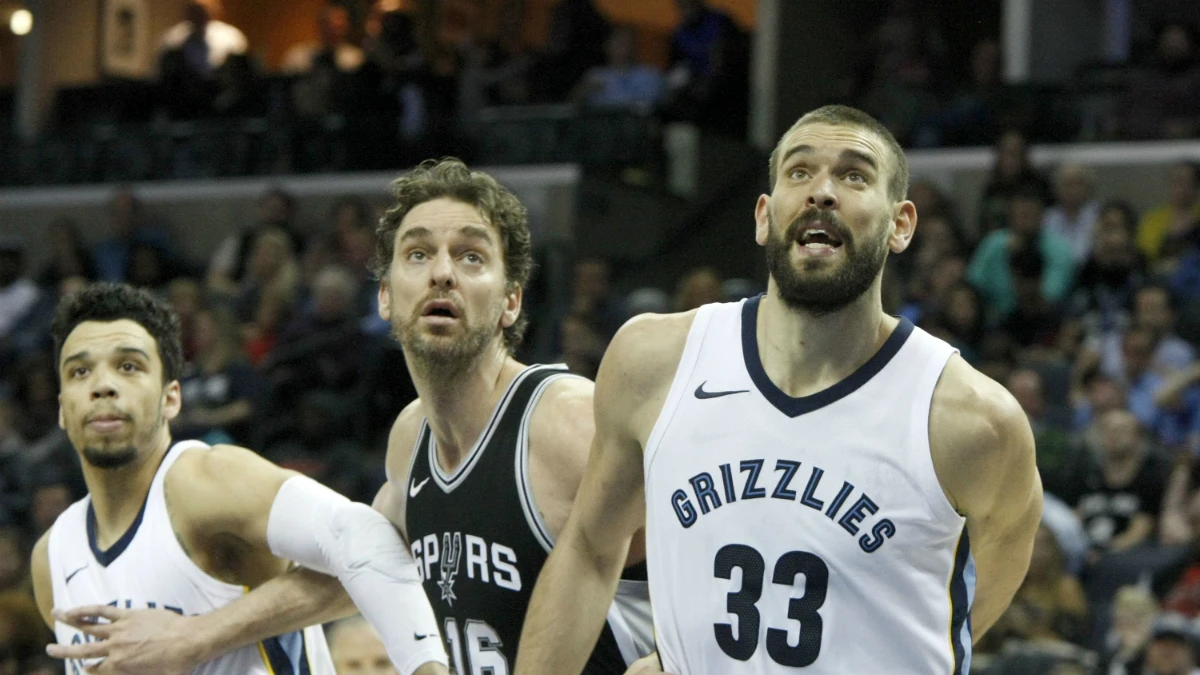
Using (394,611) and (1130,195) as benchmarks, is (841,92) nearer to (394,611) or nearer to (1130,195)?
(1130,195)

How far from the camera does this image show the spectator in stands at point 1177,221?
10602 mm

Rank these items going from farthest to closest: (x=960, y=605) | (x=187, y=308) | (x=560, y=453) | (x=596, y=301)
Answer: (x=187, y=308)
(x=596, y=301)
(x=560, y=453)
(x=960, y=605)

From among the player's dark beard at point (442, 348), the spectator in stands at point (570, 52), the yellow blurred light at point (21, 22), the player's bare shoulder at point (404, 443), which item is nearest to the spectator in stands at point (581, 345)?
the spectator in stands at point (570, 52)

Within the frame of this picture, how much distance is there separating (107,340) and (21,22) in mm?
15713

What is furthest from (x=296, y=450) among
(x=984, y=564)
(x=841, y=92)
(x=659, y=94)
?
(x=984, y=564)

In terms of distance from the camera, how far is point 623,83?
15.1 m

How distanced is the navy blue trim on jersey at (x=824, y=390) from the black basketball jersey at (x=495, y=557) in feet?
2.91

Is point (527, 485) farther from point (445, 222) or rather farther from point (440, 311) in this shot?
point (445, 222)

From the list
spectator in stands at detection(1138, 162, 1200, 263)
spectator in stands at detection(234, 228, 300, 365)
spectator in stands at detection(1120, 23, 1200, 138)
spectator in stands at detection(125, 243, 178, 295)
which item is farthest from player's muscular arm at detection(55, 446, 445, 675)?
spectator in stands at detection(125, 243, 178, 295)

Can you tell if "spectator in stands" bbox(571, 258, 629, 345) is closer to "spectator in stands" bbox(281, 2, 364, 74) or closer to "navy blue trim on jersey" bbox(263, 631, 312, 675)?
"spectator in stands" bbox(281, 2, 364, 74)

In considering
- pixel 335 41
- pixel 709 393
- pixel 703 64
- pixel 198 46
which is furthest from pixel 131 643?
pixel 198 46

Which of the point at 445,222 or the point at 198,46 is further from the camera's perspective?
the point at 198,46

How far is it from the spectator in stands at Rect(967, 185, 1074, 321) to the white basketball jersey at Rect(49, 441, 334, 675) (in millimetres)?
6384

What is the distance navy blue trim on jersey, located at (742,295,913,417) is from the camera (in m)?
3.87
